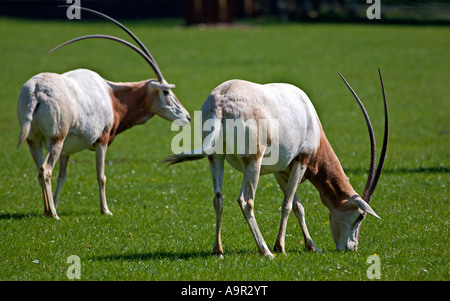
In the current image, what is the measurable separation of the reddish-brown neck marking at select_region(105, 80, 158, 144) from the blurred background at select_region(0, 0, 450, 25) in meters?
32.3

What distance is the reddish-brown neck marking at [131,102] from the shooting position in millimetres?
9625

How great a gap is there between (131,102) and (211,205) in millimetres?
1939

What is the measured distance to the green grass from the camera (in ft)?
21.8

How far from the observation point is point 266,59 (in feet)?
97.5

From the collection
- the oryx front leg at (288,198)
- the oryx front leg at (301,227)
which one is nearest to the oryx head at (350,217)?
the oryx front leg at (301,227)

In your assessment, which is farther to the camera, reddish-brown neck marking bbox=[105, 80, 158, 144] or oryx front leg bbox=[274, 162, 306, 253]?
reddish-brown neck marking bbox=[105, 80, 158, 144]

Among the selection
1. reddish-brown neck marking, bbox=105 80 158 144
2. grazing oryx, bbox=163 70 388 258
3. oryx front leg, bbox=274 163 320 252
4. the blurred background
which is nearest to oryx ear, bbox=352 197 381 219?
grazing oryx, bbox=163 70 388 258

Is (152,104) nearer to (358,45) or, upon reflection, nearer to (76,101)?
(76,101)

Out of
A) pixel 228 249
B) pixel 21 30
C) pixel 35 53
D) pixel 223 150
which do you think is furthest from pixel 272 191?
pixel 21 30

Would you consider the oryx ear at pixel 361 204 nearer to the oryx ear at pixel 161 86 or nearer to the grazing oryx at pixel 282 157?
the grazing oryx at pixel 282 157

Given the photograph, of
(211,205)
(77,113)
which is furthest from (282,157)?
(77,113)

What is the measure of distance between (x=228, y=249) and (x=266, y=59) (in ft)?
75.6

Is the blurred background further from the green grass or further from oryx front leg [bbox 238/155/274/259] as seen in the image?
oryx front leg [bbox 238/155/274/259]

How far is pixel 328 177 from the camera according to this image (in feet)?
24.1
